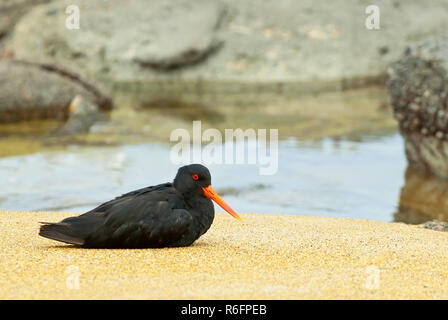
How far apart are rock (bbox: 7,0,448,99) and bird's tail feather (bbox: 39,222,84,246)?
30.4 feet

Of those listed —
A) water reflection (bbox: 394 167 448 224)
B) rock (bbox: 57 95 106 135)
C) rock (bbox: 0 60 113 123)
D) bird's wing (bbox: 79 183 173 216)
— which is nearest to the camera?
bird's wing (bbox: 79 183 173 216)

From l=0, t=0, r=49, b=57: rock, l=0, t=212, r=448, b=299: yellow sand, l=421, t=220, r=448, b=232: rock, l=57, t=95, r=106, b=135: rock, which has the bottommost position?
l=421, t=220, r=448, b=232: rock

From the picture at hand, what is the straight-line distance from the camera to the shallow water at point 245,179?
217 inches

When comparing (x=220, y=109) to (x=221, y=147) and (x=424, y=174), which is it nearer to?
(x=221, y=147)

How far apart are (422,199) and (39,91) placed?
5820 millimetres

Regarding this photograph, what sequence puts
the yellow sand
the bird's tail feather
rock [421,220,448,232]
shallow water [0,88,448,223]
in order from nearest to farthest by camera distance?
1. the yellow sand
2. the bird's tail feather
3. rock [421,220,448,232]
4. shallow water [0,88,448,223]

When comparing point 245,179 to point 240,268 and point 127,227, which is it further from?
point 240,268

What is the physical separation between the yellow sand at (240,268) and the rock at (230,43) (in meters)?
8.97

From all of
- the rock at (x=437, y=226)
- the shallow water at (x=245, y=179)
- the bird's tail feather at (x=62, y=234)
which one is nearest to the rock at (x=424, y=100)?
the shallow water at (x=245, y=179)

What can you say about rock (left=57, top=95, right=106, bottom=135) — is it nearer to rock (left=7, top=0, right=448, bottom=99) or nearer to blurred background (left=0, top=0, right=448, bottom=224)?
blurred background (left=0, top=0, right=448, bottom=224)

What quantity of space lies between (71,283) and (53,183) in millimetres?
3320

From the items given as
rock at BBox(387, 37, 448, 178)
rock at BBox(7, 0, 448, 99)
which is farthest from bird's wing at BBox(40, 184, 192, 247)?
rock at BBox(7, 0, 448, 99)

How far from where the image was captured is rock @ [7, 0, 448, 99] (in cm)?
1284

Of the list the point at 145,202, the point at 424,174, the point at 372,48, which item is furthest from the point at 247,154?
the point at 372,48
